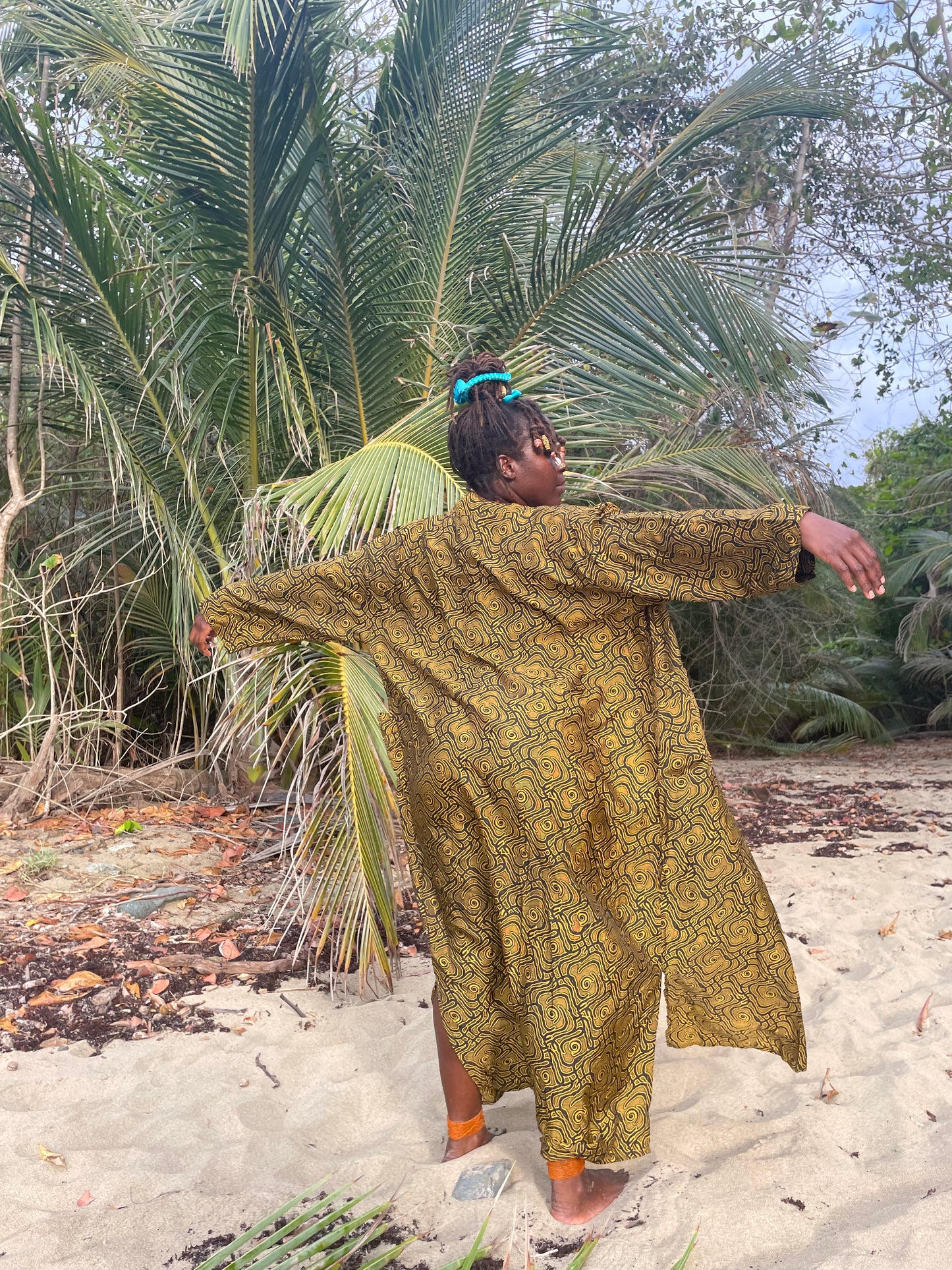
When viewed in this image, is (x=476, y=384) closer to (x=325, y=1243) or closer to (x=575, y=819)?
(x=575, y=819)

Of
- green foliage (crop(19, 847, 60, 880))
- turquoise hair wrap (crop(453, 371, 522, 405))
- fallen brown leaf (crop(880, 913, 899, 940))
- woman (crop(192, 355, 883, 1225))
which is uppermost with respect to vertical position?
turquoise hair wrap (crop(453, 371, 522, 405))

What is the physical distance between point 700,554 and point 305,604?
2.93 feet

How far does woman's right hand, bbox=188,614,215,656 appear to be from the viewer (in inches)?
91.3

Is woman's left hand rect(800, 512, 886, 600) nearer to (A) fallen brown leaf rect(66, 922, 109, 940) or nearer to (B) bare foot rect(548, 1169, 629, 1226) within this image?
(B) bare foot rect(548, 1169, 629, 1226)

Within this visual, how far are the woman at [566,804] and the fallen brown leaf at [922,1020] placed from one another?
2.61ft

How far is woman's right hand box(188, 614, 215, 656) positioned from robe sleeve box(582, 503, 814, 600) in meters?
0.95

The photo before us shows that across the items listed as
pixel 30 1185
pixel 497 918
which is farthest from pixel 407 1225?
pixel 30 1185

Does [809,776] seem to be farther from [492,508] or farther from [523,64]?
[492,508]

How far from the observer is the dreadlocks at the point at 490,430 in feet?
6.62

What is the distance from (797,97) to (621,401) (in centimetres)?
186

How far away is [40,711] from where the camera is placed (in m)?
5.05

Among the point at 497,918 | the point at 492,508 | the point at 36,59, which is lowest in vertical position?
the point at 497,918

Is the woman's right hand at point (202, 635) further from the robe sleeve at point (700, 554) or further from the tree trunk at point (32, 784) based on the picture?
the tree trunk at point (32, 784)

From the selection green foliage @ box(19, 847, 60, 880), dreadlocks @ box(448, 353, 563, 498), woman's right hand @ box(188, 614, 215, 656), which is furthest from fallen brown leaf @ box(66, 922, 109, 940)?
dreadlocks @ box(448, 353, 563, 498)
